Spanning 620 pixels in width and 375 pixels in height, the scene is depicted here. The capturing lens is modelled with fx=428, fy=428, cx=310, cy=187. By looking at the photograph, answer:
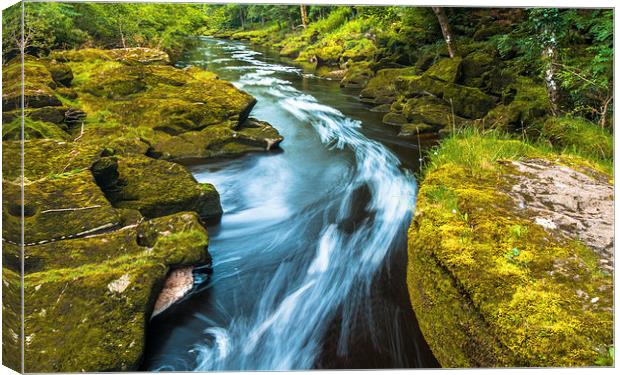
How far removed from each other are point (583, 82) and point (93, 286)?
339cm

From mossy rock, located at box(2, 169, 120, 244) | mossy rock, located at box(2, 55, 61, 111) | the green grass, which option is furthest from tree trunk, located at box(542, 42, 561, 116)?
mossy rock, located at box(2, 55, 61, 111)

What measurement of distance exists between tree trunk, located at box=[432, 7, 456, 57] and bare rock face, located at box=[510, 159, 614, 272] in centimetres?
134

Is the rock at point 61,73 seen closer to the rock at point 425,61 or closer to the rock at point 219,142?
the rock at point 219,142

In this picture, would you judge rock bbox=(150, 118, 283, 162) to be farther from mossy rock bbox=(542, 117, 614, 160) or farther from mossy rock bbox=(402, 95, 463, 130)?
mossy rock bbox=(542, 117, 614, 160)

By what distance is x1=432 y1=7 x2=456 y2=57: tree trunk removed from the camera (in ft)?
10.9

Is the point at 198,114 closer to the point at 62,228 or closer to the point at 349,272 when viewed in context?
the point at 62,228

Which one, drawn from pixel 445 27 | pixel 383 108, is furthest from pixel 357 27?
pixel 383 108

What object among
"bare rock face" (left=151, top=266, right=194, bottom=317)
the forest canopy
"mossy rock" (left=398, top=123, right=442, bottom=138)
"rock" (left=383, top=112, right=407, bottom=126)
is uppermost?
the forest canopy

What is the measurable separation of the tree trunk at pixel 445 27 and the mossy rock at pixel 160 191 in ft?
7.00

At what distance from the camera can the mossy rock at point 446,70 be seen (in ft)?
14.4

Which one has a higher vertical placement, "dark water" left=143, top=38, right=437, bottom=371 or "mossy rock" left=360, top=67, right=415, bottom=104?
"mossy rock" left=360, top=67, right=415, bottom=104

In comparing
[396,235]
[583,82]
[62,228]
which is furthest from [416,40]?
[62,228]

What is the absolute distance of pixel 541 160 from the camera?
3.27 m

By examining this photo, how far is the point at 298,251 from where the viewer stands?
290cm
